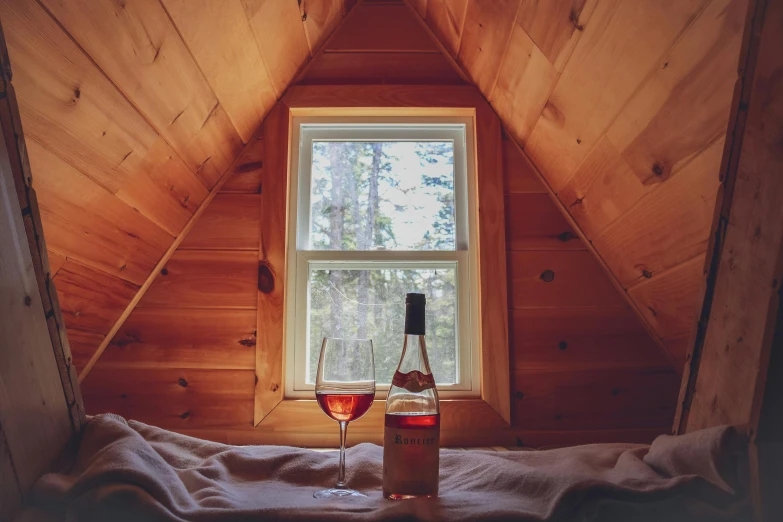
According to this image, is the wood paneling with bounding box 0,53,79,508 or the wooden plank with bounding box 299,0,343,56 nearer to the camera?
the wood paneling with bounding box 0,53,79,508

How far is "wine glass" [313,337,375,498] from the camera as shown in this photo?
35.2 inches

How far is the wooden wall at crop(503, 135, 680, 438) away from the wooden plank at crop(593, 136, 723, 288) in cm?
12

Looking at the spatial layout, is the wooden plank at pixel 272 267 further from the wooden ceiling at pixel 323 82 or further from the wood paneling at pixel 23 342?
the wood paneling at pixel 23 342

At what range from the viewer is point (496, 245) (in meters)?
1.77

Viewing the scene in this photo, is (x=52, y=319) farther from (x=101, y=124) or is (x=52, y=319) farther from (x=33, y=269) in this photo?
(x=101, y=124)

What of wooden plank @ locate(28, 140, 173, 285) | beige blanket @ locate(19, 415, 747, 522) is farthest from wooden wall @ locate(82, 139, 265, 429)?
beige blanket @ locate(19, 415, 747, 522)

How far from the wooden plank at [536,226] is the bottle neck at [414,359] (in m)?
0.89

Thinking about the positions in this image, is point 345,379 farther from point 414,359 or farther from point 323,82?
point 323,82

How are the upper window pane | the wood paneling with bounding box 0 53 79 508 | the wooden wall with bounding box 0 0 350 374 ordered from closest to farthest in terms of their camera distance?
1. the wood paneling with bounding box 0 53 79 508
2. the wooden wall with bounding box 0 0 350 374
3. the upper window pane

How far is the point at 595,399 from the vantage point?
5.62 feet

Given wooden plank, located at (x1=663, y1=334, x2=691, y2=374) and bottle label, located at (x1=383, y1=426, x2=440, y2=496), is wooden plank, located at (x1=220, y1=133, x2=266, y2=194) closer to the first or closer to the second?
bottle label, located at (x1=383, y1=426, x2=440, y2=496)

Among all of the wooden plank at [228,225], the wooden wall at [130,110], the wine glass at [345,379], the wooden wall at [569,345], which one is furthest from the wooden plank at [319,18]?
the wine glass at [345,379]

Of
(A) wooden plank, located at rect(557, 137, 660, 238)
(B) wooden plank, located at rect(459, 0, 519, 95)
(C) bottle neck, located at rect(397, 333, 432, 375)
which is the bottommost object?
(C) bottle neck, located at rect(397, 333, 432, 375)

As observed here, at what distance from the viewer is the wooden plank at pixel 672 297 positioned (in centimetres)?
137
